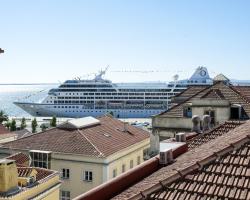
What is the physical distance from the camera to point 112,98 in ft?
421

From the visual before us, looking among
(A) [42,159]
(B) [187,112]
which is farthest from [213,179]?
(B) [187,112]

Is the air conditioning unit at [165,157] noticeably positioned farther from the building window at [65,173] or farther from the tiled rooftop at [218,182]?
the building window at [65,173]

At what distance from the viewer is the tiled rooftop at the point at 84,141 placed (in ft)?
92.4

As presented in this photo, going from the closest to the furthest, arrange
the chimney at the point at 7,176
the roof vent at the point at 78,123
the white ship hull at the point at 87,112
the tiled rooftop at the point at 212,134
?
1. the tiled rooftop at the point at 212,134
2. the chimney at the point at 7,176
3. the roof vent at the point at 78,123
4. the white ship hull at the point at 87,112

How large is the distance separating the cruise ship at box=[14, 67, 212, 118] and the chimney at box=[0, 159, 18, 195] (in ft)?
360

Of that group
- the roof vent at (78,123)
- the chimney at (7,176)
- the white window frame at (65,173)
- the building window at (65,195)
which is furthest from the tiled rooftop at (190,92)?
the chimney at (7,176)

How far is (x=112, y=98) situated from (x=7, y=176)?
372 feet

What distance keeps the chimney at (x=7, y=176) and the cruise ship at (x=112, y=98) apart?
110m

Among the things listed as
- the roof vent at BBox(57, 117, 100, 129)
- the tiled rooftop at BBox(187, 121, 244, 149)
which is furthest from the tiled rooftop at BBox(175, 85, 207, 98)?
the tiled rooftop at BBox(187, 121, 244, 149)

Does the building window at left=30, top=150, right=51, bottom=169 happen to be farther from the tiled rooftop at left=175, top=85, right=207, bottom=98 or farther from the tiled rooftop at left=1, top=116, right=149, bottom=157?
the tiled rooftop at left=175, top=85, right=207, bottom=98

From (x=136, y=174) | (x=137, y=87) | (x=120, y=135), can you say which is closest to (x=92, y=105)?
(x=137, y=87)

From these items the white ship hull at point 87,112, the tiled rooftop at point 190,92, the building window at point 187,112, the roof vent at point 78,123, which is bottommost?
the white ship hull at point 87,112

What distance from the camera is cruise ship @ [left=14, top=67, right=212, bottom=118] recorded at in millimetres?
125750

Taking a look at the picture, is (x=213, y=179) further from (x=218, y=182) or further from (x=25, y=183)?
(x=25, y=183)
